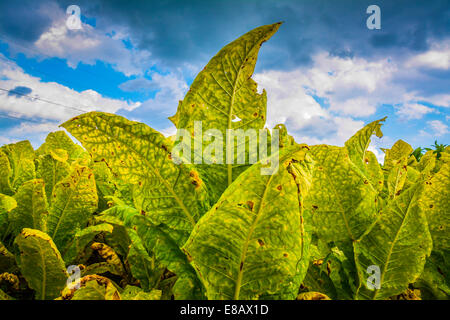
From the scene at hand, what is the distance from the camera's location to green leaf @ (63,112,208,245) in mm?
936

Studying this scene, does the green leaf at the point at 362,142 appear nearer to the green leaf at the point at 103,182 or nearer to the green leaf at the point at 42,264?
the green leaf at the point at 42,264

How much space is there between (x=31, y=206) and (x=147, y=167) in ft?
2.99

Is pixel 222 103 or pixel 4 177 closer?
pixel 222 103

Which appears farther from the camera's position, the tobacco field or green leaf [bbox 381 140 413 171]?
green leaf [bbox 381 140 413 171]

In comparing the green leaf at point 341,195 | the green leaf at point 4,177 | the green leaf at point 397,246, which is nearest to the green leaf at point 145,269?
the green leaf at point 341,195

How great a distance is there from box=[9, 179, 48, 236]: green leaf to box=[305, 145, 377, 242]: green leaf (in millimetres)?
1266

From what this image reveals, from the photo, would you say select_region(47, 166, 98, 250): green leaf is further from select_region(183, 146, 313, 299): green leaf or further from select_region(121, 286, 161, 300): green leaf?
select_region(183, 146, 313, 299): green leaf

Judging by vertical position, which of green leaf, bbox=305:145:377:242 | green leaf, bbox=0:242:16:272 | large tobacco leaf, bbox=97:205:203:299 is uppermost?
green leaf, bbox=305:145:377:242

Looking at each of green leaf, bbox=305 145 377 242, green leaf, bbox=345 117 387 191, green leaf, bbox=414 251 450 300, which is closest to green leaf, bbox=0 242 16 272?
green leaf, bbox=305 145 377 242

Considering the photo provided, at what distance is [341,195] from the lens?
Result: 1.13 meters

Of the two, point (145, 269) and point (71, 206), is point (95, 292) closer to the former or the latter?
point (145, 269)

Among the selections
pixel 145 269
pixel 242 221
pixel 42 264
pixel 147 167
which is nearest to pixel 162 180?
pixel 147 167
